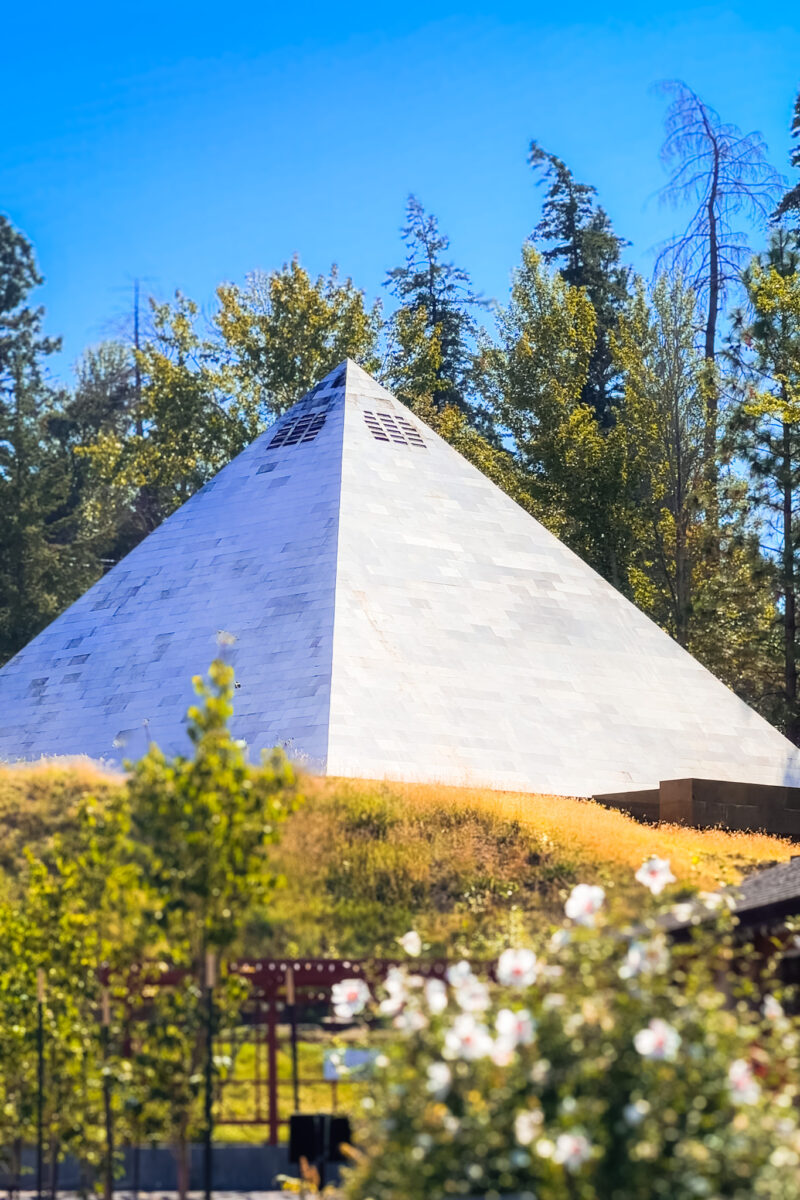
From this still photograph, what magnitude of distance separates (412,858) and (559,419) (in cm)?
2895

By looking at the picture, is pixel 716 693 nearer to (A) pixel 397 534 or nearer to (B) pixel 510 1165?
(A) pixel 397 534

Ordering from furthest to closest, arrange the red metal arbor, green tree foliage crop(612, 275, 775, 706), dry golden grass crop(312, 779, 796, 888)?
green tree foliage crop(612, 275, 775, 706) → dry golden grass crop(312, 779, 796, 888) → the red metal arbor

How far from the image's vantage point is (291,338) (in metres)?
48.7

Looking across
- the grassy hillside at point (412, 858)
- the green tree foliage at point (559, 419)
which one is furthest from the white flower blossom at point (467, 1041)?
the green tree foliage at point (559, 419)

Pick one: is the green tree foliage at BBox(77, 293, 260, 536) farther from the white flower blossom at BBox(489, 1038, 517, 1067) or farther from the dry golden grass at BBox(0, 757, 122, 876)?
the white flower blossom at BBox(489, 1038, 517, 1067)

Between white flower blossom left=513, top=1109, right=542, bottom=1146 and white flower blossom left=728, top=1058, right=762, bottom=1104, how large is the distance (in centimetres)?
78

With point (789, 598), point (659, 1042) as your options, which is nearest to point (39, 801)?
point (659, 1042)

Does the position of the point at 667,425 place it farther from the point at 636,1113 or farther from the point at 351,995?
the point at 636,1113

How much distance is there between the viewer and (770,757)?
86.6ft

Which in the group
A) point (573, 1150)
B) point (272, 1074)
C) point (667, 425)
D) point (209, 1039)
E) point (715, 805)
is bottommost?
point (272, 1074)

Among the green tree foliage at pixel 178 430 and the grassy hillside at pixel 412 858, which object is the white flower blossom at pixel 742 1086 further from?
the green tree foliage at pixel 178 430

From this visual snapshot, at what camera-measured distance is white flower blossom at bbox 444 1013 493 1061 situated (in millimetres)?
6410

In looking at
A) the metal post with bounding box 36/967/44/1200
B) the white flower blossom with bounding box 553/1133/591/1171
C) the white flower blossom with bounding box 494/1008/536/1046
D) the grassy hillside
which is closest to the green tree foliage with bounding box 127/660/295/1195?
the metal post with bounding box 36/967/44/1200

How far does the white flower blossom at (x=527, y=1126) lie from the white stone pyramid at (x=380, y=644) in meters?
14.8
